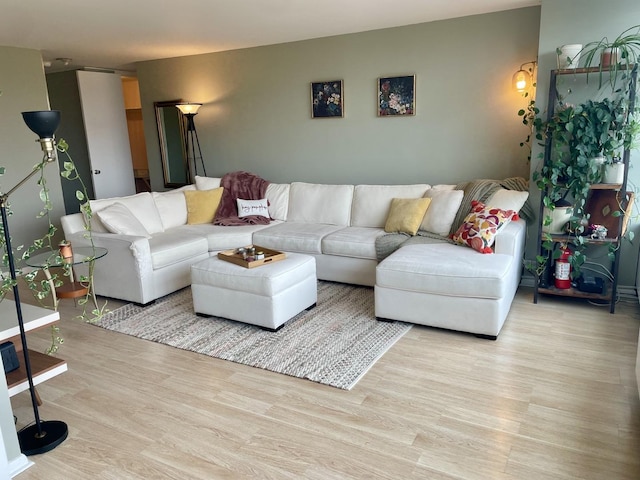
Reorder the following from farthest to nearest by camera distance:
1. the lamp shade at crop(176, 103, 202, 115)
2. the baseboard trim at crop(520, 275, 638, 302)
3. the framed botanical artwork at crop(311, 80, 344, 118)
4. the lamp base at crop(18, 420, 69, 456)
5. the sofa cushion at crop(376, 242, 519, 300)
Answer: the lamp shade at crop(176, 103, 202, 115) < the framed botanical artwork at crop(311, 80, 344, 118) < the baseboard trim at crop(520, 275, 638, 302) < the sofa cushion at crop(376, 242, 519, 300) < the lamp base at crop(18, 420, 69, 456)

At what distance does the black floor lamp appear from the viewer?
6.15ft

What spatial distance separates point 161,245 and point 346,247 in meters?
1.56

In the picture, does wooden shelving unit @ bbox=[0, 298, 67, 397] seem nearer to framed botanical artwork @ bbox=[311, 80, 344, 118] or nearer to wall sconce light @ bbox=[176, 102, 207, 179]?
framed botanical artwork @ bbox=[311, 80, 344, 118]

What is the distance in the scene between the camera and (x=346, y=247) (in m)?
4.05

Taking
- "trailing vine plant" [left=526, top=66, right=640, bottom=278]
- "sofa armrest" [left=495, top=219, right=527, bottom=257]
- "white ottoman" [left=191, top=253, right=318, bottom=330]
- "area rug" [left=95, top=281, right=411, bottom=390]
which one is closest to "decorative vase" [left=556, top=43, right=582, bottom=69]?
"trailing vine plant" [left=526, top=66, right=640, bottom=278]

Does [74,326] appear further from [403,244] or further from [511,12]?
[511,12]

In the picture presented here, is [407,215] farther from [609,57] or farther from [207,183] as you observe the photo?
[207,183]

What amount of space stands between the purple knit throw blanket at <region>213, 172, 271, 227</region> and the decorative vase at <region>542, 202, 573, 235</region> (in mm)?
2601

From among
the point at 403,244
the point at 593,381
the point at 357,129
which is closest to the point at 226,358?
the point at 403,244

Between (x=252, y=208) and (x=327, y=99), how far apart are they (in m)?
1.41

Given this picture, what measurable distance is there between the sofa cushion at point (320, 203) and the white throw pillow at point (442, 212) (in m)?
0.90

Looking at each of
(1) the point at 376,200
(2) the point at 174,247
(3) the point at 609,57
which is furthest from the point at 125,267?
(3) the point at 609,57

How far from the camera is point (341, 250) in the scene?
4.09 m

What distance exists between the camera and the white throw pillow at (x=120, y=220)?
394cm
